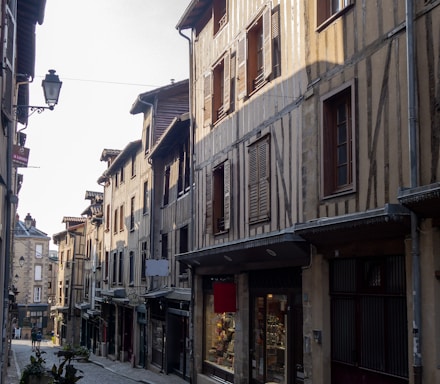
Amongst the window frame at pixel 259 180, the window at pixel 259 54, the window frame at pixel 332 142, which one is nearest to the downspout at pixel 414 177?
the window frame at pixel 332 142

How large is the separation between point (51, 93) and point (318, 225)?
481 centimetres

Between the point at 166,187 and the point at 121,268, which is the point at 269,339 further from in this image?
the point at 121,268

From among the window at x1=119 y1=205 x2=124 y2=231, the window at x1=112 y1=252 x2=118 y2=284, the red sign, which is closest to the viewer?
the red sign

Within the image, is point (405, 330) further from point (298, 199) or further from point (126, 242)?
point (126, 242)

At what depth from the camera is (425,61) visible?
7953mm

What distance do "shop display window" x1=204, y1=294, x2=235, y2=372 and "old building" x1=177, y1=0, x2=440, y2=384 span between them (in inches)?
2.7

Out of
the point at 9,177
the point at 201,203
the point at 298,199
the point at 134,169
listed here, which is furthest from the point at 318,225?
the point at 134,169

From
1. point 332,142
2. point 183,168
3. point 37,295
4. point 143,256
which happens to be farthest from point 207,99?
point 37,295

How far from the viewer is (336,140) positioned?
1026 cm

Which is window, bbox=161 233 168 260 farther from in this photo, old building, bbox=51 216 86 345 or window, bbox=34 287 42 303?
window, bbox=34 287 42 303

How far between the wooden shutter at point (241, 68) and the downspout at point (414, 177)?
19.8ft

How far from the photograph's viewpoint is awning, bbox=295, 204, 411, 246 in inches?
311

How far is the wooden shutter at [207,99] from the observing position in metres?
16.4

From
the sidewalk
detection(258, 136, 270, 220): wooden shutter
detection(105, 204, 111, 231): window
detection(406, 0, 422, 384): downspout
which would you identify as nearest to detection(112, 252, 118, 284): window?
detection(105, 204, 111, 231): window
